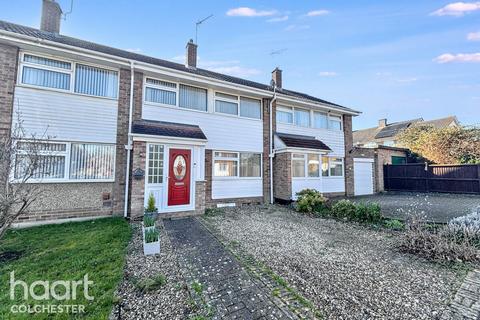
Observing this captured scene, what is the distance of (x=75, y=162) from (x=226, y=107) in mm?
6446

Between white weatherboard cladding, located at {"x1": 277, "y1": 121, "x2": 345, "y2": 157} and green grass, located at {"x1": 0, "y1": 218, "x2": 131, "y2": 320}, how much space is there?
915 cm

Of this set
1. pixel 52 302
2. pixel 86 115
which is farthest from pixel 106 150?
pixel 52 302

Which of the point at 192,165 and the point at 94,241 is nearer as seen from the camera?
the point at 94,241

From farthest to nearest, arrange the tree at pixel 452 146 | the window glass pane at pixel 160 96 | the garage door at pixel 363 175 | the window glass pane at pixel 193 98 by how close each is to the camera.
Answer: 1. the tree at pixel 452 146
2. the garage door at pixel 363 175
3. the window glass pane at pixel 193 98
4. the window glass pane at pixel 160 96

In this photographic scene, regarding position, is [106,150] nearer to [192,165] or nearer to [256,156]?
[192,165]

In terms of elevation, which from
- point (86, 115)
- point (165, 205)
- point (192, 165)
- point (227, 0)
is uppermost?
point (227, 0)

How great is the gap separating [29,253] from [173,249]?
2920 mm

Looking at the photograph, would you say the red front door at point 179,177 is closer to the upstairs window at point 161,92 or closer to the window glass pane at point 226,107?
the upstairs window at point 161,92

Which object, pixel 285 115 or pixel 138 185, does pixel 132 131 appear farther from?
pixel 285 115

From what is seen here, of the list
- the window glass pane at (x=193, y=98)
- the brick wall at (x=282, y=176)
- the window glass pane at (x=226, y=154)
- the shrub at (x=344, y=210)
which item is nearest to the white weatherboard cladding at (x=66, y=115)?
the window glass pane at (x=193, y=98)

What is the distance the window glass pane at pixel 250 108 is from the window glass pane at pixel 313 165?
3658 mm

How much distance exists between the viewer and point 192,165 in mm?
8258

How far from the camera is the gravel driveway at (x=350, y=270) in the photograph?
2732mm

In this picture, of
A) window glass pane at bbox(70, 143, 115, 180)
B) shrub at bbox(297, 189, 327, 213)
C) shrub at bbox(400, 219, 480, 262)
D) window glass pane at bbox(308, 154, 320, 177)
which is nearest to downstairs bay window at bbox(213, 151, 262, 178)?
shrub at bbox(297, 189, 327, 213)
